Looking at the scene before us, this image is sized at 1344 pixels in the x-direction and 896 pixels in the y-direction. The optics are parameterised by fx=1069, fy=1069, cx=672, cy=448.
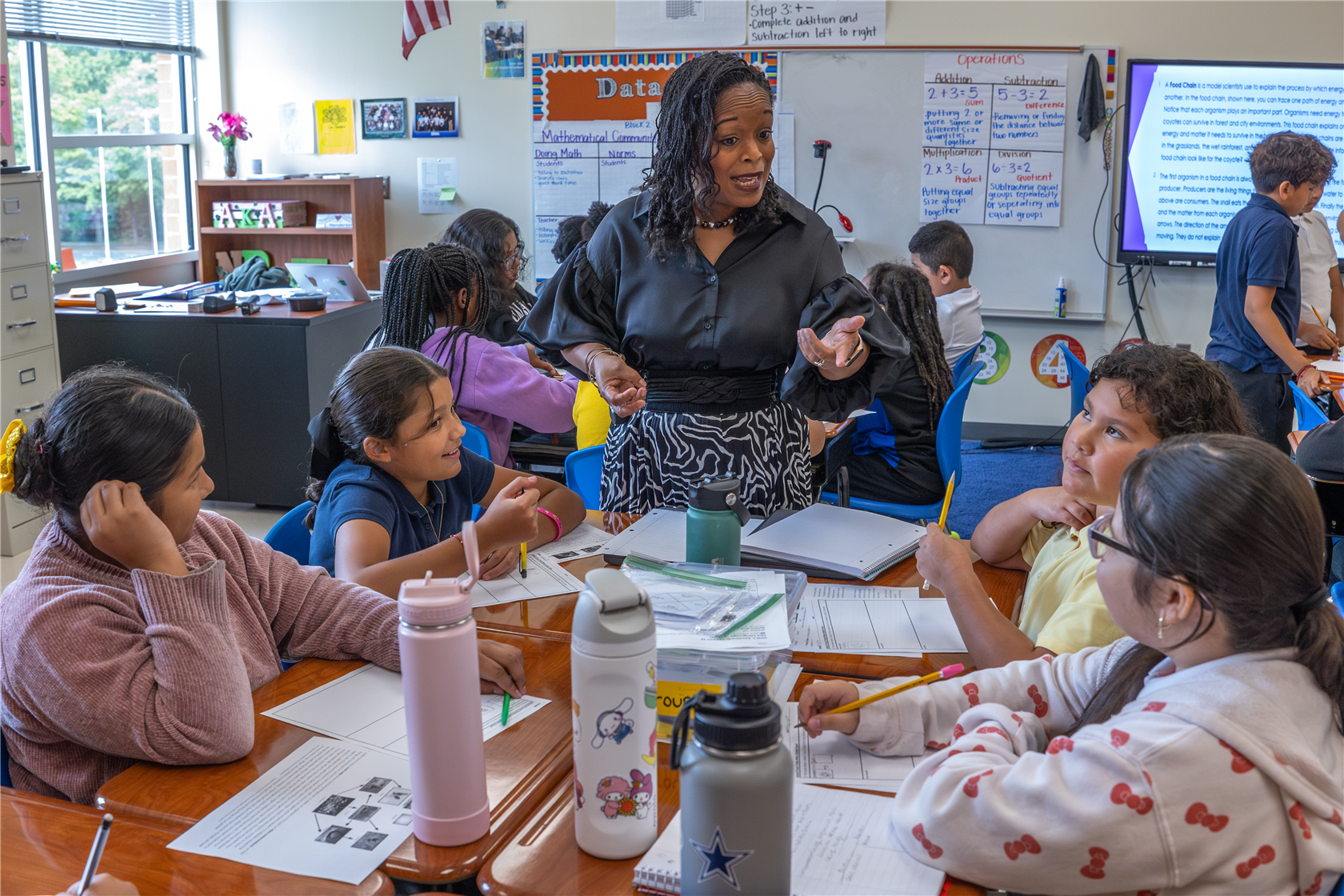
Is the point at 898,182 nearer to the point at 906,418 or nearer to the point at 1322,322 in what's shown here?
the point at 1322,322

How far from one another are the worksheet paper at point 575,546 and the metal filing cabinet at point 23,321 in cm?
265

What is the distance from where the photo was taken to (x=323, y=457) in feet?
5.89

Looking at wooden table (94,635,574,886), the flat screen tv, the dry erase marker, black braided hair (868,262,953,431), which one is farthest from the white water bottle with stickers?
the flat screen tv

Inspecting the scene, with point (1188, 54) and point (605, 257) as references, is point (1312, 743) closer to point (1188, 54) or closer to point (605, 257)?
point (605, 257)

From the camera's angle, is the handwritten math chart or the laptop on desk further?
the handwritten math chart

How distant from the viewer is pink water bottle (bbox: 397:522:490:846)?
852mm

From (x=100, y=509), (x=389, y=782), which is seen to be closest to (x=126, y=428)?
(x=100, y=509)

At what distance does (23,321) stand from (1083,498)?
371cm

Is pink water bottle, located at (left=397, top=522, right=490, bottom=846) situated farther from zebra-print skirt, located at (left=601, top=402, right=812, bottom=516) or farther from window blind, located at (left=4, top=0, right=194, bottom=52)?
window blind, located at (left=4, top=0, right=194, bottom=52)

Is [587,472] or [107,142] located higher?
[107,142]

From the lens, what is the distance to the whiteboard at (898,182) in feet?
16.2

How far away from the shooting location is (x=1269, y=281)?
3.47m

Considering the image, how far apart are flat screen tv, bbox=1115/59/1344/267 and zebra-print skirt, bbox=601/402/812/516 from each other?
360cm

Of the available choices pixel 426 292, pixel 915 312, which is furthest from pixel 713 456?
pixel 915 312
